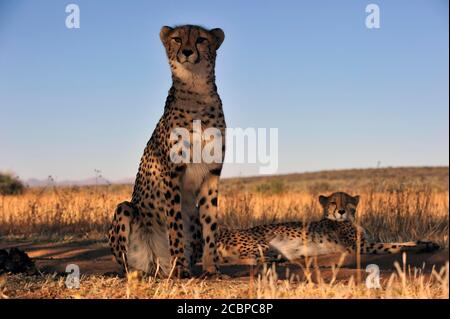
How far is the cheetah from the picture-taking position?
14.5 ft

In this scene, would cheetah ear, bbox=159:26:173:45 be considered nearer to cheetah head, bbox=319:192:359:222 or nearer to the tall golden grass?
cheetah head, bbox=319:192:359:222

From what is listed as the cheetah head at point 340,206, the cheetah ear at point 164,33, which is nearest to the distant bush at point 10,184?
the cheetah head at point 340,206

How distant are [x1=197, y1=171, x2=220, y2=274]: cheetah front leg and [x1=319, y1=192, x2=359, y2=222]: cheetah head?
2410 millimetres

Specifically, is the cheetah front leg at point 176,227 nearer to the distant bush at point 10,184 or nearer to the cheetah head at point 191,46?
the cheetah head at point 191,46

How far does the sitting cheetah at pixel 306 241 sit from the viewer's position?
19.9 feet

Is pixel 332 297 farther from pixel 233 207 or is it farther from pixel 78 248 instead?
pixel 233 207

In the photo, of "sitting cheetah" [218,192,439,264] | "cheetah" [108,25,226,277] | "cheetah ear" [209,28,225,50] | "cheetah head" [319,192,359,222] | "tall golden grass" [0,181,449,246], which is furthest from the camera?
"tall golden grass" [0,181,449,246]

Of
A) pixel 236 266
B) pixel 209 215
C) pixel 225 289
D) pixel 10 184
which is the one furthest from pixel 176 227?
pixel 10 184

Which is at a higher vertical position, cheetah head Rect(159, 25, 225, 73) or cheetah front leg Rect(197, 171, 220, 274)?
cheetah head Rect(159, 25, 225, 73)

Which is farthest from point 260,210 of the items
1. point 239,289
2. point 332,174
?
point 332,174

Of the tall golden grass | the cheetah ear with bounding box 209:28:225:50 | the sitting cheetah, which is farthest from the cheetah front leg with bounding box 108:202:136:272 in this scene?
the tall golden grass

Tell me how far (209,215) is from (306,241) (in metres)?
1.80

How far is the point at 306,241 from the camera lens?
239 inches
